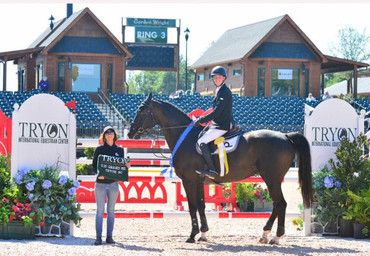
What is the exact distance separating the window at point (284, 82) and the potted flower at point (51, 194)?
31.7 meters

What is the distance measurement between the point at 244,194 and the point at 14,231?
18.2 ft

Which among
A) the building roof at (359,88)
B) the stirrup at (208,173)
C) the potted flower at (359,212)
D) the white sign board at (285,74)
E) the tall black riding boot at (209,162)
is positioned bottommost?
the potted flower at (359,212)

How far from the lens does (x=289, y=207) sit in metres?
16.5

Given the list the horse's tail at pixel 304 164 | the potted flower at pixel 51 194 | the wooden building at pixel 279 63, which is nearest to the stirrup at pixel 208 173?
the horse's tail at pixel 304 164

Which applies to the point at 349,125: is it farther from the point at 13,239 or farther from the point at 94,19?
the point at 94,19

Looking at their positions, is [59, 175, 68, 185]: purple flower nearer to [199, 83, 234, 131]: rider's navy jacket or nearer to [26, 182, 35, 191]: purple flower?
[26, 182, 35, 191]: purple flower

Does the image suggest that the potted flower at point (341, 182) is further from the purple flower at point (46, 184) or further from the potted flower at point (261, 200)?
the purple flower at point (46, 184)

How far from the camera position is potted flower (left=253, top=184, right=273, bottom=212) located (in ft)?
49.4

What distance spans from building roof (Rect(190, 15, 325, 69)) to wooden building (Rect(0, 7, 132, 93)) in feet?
25.4

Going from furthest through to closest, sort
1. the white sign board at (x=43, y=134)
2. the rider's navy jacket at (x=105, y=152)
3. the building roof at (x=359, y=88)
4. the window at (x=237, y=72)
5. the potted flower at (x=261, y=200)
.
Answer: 1. the building roof at (x=359, y=88)
2. the window at (x=237, y=72)
3. the potted flower at (x=261, y=200)
4. the white sign board at (x=43, y=134)
5. the rider's navy jacket at (x=105, y=152)

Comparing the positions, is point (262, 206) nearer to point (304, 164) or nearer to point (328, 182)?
point (328, 182)

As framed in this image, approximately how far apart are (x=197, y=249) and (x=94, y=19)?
3095 cm

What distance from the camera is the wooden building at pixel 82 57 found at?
3850 cm

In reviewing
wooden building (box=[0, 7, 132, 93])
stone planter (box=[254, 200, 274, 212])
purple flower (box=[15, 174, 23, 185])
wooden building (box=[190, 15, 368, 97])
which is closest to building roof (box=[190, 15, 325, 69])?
wooden building (box=[190, 15, 368, 97])
